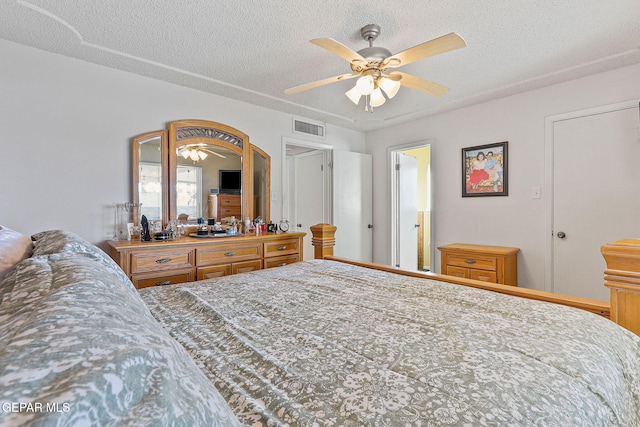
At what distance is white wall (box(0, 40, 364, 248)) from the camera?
7.30ft

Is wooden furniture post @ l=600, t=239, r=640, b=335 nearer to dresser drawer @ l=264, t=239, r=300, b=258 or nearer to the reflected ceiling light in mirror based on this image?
dresser drawer @ l=264, t=239, r=300, b=258

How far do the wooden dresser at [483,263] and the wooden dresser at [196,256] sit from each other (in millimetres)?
1733

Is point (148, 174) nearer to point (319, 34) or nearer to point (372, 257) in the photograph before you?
point (319, 34)

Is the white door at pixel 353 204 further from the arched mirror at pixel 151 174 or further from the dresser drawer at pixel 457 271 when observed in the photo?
the arched mirror at pixel 151 174

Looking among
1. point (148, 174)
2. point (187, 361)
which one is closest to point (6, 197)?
point (148, 174)

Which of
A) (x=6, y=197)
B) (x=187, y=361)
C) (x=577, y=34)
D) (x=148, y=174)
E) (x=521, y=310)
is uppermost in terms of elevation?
(x=577, y=34)

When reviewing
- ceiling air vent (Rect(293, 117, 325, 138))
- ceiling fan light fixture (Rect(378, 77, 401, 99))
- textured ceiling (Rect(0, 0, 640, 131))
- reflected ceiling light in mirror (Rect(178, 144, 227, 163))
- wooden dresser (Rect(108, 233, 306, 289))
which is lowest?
wooden dresser (Rect(108, 233, 306, 289))

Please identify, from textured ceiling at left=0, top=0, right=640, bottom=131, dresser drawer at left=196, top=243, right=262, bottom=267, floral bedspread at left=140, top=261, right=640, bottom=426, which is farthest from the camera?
dresser drawer at left=196, top=243, right=262, bottom=267

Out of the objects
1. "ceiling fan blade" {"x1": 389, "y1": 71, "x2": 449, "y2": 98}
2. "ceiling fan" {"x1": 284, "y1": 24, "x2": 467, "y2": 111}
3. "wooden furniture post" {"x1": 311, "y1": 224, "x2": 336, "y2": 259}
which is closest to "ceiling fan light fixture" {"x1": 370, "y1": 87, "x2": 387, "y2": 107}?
"ceiling fan" {"x1": 284, "y1": 24, "x2": 467, "y2": 111}

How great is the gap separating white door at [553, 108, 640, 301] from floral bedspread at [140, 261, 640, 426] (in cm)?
215

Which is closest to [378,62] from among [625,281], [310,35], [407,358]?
[310,35]

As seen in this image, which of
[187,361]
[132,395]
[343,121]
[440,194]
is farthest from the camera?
[343,121]

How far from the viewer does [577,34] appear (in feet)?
6.89

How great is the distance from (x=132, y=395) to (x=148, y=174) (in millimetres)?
2871
